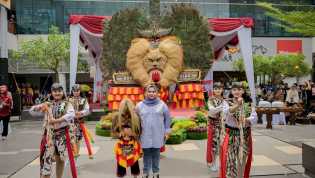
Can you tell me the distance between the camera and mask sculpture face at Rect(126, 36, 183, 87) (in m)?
14.3

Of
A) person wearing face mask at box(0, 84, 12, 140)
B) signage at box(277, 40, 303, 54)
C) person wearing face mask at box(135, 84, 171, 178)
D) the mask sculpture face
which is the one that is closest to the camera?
person wearing face mask at box(135, 84, 171, 178)

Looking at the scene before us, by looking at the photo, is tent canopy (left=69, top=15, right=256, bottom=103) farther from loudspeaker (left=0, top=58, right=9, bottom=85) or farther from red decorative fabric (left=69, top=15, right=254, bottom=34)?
loudspeaker (left=0, top=58, right=9, bottom=85)

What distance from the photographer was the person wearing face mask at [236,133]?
6715 mm

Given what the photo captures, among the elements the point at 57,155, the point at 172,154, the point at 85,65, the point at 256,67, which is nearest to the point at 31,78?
the point at 85,65

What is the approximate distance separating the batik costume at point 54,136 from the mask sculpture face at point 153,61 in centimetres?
735

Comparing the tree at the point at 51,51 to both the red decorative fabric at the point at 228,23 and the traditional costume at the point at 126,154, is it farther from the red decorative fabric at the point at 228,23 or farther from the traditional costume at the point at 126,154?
the traditional costume at the point at 126,154

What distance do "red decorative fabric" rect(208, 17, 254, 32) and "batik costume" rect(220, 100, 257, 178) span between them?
376 inches

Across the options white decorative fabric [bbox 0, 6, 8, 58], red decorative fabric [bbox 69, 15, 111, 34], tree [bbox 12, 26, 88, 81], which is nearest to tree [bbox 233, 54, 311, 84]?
tree [bbox 12, 26, 88, 81]

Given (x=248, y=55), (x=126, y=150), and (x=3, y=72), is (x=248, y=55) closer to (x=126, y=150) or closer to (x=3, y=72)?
(x=126, y=150)

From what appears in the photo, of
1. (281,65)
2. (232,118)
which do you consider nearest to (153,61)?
(232,118)

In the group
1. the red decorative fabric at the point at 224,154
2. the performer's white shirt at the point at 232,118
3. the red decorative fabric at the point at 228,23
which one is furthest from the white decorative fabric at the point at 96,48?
the red decorative fabric at the point at 224,154

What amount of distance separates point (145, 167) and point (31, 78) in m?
36.3

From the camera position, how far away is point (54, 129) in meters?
6.87

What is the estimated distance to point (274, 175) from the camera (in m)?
8.34
